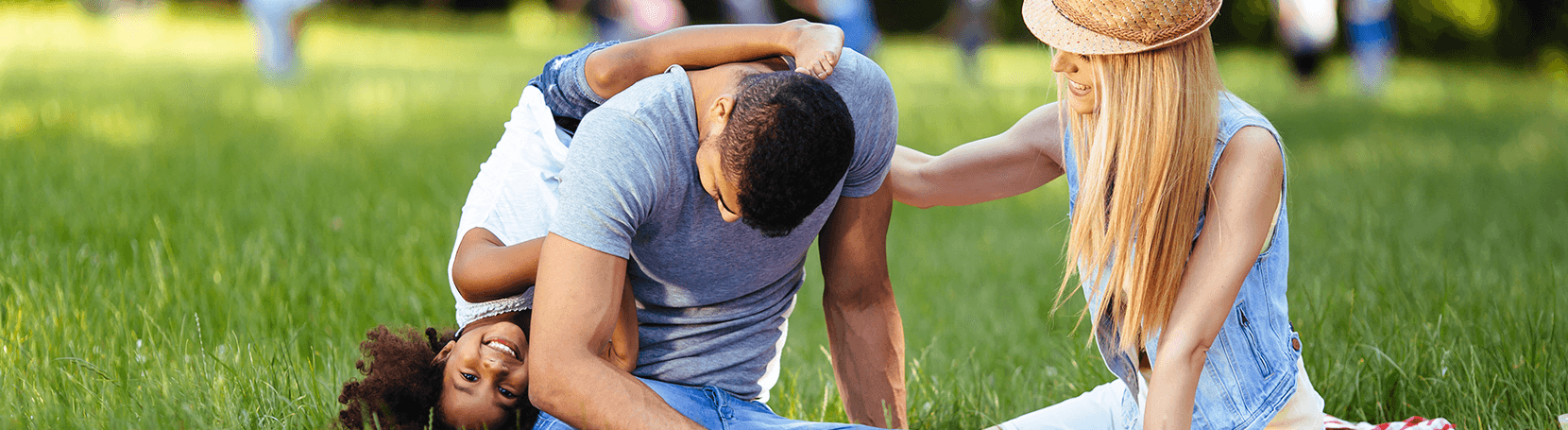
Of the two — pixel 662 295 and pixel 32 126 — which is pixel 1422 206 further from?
pixel 32 126

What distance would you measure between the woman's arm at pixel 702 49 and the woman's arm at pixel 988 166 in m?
0.46

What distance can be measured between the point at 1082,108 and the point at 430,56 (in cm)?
1476

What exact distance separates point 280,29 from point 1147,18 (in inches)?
402

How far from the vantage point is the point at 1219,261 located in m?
2.00

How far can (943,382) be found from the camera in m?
3.30

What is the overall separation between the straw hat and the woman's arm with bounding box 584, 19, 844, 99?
1.40 feet

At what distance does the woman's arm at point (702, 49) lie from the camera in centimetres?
227

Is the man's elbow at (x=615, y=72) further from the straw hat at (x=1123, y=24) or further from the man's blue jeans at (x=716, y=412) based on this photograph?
the straw hat at (x=1123, y=24)

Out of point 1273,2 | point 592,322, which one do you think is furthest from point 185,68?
Answer: point 1273,2

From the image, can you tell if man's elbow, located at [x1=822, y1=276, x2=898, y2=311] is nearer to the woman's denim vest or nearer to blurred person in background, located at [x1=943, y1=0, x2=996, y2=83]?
the woman's denim vest

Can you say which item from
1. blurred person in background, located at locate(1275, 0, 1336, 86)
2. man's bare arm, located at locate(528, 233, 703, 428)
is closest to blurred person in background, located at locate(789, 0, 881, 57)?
blurred person in background, located at locate(1275, 0, 1336, 86)

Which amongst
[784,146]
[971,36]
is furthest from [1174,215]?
[971,36]

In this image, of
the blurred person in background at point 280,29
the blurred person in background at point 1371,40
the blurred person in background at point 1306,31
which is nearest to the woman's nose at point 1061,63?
the blurred person in background at point 280,29

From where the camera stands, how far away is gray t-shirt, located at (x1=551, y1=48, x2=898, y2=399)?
6.40 feet
